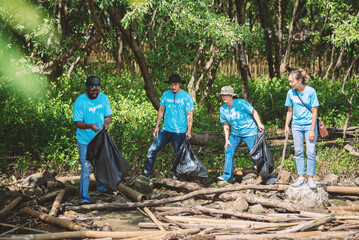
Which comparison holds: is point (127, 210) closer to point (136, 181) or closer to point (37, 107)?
point (136, 181)

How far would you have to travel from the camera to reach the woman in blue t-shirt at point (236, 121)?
7.19 m

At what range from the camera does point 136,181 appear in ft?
23.9

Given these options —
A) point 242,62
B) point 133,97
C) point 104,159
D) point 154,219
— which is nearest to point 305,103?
point 154,219

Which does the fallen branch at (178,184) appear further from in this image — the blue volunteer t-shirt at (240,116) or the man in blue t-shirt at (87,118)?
the man in blue t-shirt at (87,118)

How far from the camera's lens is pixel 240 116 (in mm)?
7215

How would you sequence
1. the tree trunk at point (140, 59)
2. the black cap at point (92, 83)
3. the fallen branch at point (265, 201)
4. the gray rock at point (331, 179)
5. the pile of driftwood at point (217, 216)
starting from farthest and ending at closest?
the tree trunk at point (140, 59), the gray rock at point (331, 179), the black cap at point (92, 83), the fallen branch at point (265, 201), the pile of driftwood at point (217, 216)

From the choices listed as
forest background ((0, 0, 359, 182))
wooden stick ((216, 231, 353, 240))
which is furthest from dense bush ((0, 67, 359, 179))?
wooden stick ((216, 231, 353, 240))

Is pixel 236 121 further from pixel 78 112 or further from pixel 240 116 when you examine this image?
pixel 78 112

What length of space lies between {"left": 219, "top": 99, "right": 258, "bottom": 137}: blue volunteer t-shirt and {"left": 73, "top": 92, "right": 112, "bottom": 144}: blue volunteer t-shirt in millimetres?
2203

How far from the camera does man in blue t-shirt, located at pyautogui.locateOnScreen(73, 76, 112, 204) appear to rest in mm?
6152

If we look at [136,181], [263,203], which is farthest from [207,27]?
[263,203]

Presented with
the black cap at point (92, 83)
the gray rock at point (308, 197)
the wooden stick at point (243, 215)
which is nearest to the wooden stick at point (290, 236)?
the wooden stick at point (243, 215)

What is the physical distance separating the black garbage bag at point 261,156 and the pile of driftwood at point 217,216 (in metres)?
0.42

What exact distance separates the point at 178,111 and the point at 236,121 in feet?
3.40
